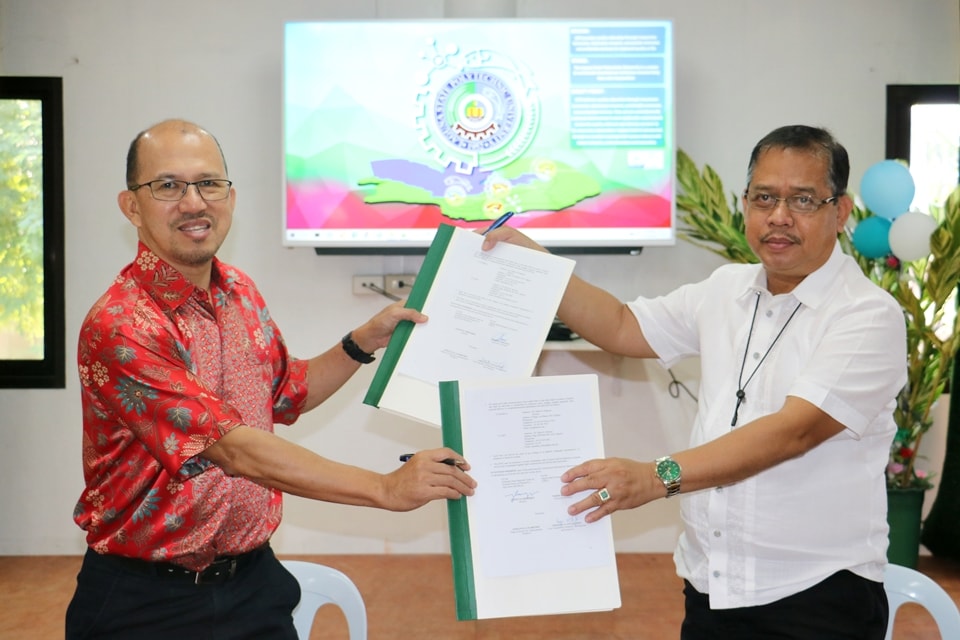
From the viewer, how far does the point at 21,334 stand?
4879 millimetres

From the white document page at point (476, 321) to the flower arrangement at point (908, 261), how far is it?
2.46m

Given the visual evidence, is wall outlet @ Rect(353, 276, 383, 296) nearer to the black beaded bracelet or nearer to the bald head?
the black beaded bracelet

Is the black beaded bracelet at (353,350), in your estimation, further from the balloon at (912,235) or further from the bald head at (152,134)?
the balloon at (912,235)

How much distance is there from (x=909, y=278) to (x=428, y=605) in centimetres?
266

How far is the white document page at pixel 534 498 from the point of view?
1759mm

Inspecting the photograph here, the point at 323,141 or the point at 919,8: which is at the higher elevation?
the point at 919,8

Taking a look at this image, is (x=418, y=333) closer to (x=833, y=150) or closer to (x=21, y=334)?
(x=833, y=150)

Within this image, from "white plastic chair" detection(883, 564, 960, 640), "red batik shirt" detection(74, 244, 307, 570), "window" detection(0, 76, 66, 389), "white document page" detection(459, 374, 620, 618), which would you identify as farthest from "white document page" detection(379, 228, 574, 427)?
"window" detection(0, 76, 66, 389)

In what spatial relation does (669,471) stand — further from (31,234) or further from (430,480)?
(31,234)

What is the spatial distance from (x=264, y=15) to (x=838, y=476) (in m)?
3.91

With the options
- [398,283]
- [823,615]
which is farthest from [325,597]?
[398,283]

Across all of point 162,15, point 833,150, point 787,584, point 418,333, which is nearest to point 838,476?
point 787,584

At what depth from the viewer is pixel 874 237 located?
13.5ft

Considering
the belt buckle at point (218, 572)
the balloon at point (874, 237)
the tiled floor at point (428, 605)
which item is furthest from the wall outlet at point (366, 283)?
the belt buckle at point (218, 572)
